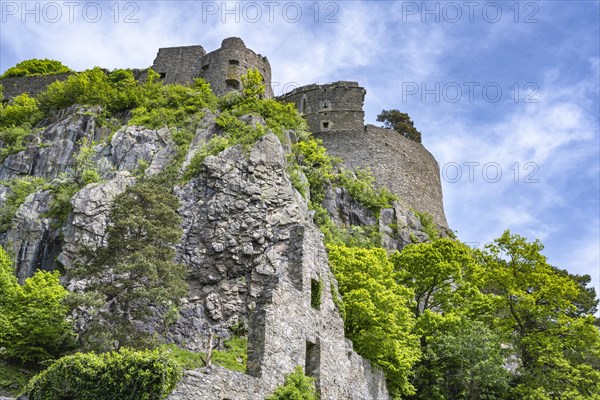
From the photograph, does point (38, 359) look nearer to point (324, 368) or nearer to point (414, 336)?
point (324, 368)

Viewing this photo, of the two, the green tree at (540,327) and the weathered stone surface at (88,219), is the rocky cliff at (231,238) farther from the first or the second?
the green tree at (540,327)

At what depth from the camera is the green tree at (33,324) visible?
2208cm

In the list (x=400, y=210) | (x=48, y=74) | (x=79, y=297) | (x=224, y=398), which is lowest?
(x=224, y=398)

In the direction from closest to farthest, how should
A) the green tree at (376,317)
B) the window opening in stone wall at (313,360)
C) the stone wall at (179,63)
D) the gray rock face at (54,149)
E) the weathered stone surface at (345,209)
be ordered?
the window opening in stone wall at (313,360) → the green tree at (376,317) → the gray rock face at (54,149) → the weathered stone surface at (345,209) → the stone wall at (179,63)

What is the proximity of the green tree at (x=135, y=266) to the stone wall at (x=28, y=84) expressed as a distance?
3054cm

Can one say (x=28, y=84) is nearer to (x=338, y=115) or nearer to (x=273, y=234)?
(x=338, y=115)

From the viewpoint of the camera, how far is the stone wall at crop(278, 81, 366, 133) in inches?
1929

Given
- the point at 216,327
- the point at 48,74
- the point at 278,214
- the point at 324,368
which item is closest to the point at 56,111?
the point at 48,74

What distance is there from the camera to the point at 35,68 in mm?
55125

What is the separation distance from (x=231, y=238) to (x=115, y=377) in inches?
577

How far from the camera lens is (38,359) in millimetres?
22250

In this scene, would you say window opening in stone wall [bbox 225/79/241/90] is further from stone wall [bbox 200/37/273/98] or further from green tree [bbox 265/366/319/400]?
green tree [bbox 265/366/319/400]

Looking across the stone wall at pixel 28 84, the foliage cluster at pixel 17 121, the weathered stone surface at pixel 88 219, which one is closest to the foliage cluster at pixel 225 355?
the weathered stone surface at pixel 88 219

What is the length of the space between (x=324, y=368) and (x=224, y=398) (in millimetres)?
4618
